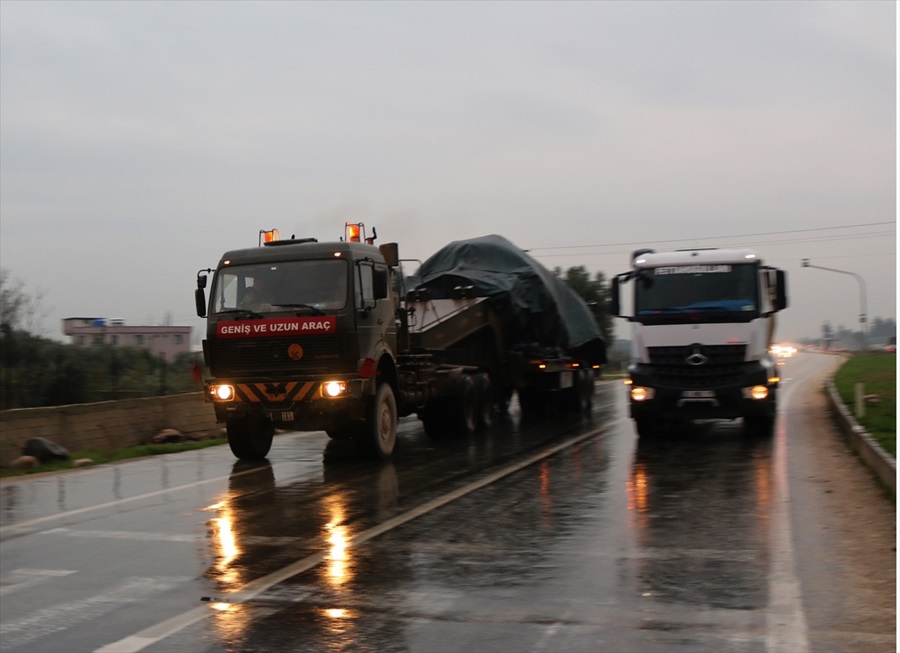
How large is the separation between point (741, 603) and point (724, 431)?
11.7m

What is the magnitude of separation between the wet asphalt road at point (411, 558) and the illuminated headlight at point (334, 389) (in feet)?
3.29

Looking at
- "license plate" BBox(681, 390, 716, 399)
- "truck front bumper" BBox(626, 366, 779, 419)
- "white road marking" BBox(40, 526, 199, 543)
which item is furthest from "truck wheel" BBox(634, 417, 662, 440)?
"white road marking" BBox(40, 526, 199, 543)

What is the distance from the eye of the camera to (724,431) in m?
17.5

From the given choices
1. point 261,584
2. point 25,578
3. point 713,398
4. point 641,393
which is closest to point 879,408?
point 713,398

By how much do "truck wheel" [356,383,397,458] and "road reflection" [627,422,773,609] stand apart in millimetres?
3466

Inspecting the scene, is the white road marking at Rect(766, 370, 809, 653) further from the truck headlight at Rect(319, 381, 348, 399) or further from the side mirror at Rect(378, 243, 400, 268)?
the side mirror at Rect(378, 243, 400, 268)

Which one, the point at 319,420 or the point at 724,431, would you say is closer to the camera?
the point at 319,420

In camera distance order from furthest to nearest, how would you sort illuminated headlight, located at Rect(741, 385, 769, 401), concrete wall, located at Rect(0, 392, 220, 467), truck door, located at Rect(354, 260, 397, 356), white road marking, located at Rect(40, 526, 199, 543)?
1. concrete wall, located at Rect(0, 392, 220, 467)
2. illuminated headlight, located at Rect(741, 385, 769, 401)
3. truck door, located at Rect(354, 260, 397, 356)
4. white road marking, located at Rect(40, 526, 199, 543)

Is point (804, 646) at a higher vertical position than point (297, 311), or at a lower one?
lower

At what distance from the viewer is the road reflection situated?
6.68 meters

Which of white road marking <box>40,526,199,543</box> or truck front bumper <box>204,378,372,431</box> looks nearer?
white road marking <box>40,526,199,543</box>

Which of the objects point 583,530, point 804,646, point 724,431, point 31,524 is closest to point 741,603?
point 804,646

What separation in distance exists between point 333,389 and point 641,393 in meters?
5.02

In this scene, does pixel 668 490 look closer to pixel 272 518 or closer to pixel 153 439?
pixel 272 518
